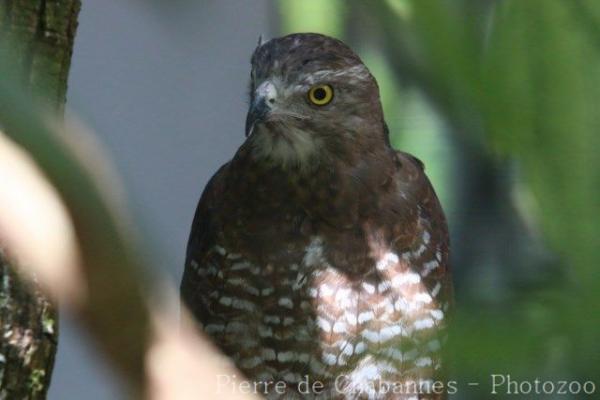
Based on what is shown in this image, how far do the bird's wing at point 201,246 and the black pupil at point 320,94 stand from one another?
0.39 metres

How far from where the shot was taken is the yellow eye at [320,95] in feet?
7.71

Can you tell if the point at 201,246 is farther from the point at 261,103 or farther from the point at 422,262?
the point at 422,262

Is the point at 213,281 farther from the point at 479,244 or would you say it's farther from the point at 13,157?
the point at 13,157

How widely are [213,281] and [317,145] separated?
452 millimetres

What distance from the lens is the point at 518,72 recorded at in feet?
1.20

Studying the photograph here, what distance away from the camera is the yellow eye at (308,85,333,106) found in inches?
92.5

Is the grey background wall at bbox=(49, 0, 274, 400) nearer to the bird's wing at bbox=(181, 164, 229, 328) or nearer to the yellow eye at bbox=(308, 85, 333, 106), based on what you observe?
the bird's wing at bbox=(181, 164, 229, 328)

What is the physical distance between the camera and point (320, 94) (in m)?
2.37

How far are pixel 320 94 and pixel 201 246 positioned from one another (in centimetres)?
53

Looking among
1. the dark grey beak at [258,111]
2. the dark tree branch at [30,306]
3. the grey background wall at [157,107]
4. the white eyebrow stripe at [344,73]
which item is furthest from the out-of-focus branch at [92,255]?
the grey background wall at [157,107]

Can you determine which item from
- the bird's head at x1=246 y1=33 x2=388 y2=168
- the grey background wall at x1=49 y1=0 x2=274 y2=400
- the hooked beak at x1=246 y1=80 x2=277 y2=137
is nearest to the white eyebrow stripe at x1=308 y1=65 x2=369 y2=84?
the bird's head at x1=246 y1=33 x2=388 y2=168

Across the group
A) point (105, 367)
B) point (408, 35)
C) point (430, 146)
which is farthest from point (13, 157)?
point (430, 146)

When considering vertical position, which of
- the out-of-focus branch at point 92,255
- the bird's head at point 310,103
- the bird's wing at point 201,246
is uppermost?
the out-of-focus branch at point 92,255

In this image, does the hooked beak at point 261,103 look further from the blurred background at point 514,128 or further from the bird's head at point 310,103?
the blurred background at point 514,128
